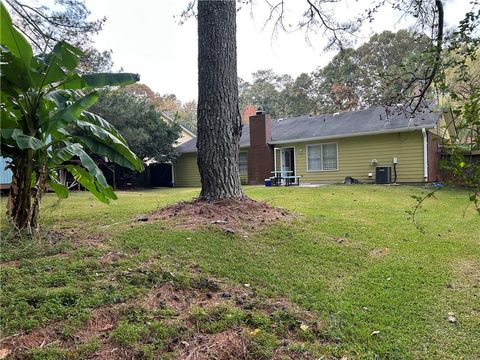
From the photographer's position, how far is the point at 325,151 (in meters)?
16.8

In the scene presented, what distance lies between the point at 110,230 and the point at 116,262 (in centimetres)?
147

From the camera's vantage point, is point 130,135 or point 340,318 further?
point 130,135

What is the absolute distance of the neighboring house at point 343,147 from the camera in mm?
14141

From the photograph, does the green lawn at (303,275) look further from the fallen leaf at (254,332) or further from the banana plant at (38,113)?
the banana plant at (38,113)

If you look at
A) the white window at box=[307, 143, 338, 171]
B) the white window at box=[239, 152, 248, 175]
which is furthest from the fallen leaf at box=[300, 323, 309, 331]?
the white window at box=[239, 152, 248, 175]

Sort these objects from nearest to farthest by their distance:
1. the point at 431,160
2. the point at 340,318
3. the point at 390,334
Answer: the point at 390,334 < the point at 340,318 < the point at 431,160

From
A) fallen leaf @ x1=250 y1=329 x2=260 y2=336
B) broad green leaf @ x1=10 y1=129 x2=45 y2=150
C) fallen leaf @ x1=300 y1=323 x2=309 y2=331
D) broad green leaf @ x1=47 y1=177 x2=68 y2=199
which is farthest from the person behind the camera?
broad green leaf @ x1=47 y1=177 x2=68 y2=199

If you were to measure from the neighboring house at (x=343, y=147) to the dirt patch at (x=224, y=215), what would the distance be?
33.5 feet

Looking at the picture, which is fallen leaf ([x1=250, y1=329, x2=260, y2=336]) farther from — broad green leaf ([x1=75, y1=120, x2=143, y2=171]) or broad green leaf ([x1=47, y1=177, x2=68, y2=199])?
broad green leaf ([x1=47, y1=177, x2=68, y2=199])

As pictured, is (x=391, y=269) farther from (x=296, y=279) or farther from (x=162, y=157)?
(x=162, y=157)

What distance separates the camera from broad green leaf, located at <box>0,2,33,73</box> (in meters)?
3.11

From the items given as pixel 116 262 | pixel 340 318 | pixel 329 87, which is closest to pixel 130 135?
pixel 116 262

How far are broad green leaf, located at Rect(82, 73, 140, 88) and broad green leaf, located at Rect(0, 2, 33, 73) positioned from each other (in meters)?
0.62

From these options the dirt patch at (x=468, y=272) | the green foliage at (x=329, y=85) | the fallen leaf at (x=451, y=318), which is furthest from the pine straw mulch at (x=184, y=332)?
the green foliage at (x=329, y=85)
